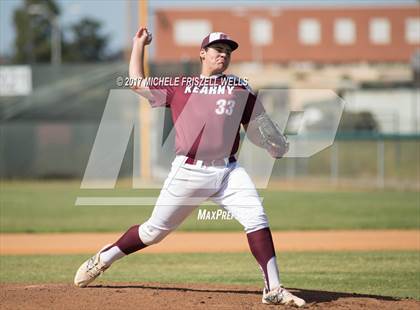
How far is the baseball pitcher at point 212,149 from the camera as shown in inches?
240

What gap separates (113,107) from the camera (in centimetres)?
2692

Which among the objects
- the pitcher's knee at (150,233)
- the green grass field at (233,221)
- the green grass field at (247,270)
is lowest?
the green grass field at (233,221)

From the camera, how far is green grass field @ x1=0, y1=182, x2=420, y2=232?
1517cm

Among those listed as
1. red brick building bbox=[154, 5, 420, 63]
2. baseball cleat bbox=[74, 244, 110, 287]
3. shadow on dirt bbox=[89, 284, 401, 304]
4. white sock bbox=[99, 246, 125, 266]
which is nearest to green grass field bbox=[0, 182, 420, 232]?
shadow on dirt bbox=[89, 284, 401, 304]

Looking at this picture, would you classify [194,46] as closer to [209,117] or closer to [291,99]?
[291,99]

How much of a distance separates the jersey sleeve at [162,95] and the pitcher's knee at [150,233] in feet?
3.36

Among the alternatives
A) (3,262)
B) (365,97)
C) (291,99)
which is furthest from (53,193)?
(365,97)

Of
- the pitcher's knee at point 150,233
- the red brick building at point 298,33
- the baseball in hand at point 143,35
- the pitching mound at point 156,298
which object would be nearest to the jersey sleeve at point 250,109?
the baseball in hand at point 143,35

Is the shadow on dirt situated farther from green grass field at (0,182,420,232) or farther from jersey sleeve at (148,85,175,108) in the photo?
green grass field at (0,182,420,232)

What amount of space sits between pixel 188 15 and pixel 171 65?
2320 cm

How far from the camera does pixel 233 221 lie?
16.5 meters

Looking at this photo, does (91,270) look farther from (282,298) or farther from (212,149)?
(282,298)

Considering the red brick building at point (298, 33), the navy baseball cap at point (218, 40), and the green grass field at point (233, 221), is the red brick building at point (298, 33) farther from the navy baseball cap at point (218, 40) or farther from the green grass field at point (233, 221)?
the navy baseball cap at point (218, 40)

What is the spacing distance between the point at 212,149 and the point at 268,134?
0.55 meters
